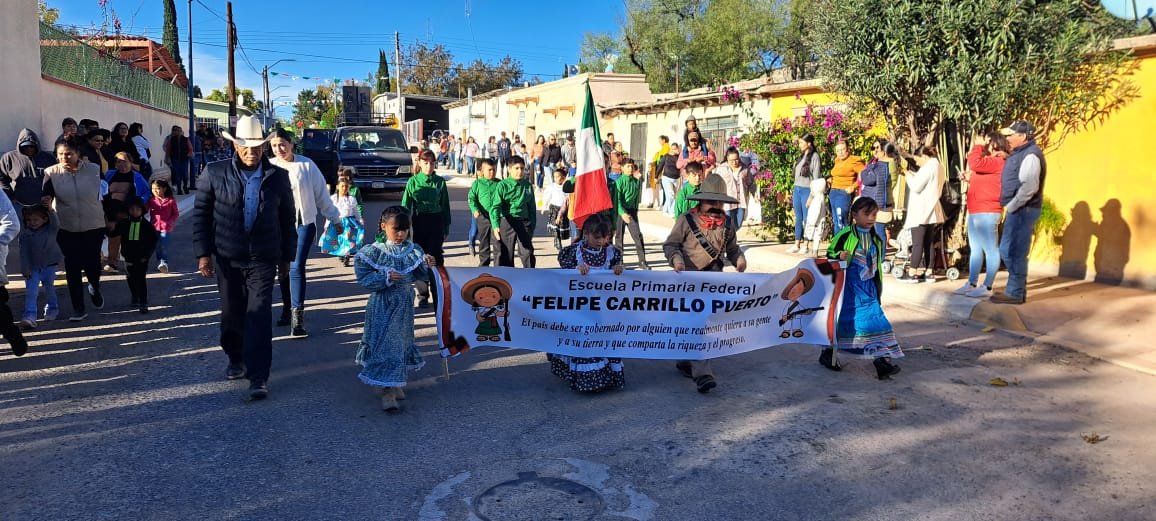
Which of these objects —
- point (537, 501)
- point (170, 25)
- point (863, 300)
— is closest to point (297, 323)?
point (537, 501)

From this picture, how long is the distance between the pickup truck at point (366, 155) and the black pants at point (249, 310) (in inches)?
639

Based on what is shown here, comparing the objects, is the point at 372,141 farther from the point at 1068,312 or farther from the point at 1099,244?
the point at 1068,312

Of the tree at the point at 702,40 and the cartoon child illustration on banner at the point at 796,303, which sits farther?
the tree at the point at 702,40

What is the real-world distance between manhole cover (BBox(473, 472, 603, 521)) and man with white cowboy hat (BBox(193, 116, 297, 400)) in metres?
2.23

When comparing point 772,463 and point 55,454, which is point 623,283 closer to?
point 772,463

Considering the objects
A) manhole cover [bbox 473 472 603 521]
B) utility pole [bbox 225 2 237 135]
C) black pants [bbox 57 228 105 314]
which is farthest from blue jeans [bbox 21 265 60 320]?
utility pole [bbox 225 2 237 135]

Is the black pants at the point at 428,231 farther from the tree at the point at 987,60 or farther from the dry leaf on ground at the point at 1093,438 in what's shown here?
the dry leaf on ground at the point at 1093,438

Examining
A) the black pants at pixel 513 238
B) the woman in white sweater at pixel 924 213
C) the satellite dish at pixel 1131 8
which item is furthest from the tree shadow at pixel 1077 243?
the black pants at pixel 513 238

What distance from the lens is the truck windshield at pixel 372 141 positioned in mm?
23594

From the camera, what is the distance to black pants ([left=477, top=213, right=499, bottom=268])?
30.1 ft

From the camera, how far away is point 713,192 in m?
6.55

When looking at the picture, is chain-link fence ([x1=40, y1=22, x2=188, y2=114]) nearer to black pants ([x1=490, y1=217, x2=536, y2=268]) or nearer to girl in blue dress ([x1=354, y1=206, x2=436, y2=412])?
black pants ([x1=490, y1=217, x2=536, y2=268])

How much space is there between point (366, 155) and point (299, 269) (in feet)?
53.3

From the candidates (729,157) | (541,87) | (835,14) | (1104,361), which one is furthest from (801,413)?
(541,87)
